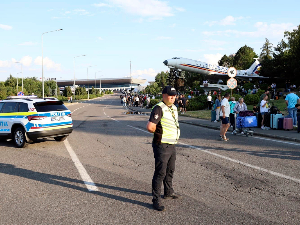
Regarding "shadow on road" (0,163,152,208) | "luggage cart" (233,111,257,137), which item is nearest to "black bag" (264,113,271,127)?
"luggage cart" (233,111,257,137)

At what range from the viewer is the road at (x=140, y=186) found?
4273 mm

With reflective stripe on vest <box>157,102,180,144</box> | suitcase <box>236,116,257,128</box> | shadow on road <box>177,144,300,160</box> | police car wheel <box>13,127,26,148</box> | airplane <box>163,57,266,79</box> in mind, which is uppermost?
airplane <box>163,57,266,79</box>

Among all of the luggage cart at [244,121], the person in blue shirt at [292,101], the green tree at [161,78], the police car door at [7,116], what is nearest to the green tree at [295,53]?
the person in blue shirt at [292,101]

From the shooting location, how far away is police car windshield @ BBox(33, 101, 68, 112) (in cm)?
1017

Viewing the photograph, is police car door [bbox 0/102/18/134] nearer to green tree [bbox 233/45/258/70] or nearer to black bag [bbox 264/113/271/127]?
black bag [bbox 264/113/271/127]

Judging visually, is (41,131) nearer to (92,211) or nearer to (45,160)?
(45,160)

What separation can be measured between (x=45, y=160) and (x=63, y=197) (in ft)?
10.9

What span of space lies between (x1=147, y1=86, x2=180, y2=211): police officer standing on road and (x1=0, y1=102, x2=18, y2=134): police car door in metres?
7.49

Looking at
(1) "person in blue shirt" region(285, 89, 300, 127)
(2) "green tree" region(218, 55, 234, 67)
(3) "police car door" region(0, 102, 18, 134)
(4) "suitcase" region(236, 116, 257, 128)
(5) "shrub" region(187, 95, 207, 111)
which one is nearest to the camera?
(3) "police car door" region(0, 102, 18, 134)

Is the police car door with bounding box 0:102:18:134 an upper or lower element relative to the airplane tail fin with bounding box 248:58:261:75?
lower

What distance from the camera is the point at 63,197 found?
5141 millimetres

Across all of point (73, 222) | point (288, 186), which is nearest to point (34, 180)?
point (73, 222)

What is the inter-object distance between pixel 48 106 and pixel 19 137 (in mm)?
1448

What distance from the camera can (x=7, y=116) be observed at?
10.6 metres
